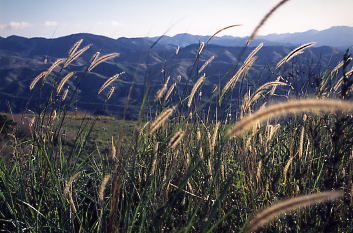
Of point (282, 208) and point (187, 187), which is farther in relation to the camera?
point (187, 187)

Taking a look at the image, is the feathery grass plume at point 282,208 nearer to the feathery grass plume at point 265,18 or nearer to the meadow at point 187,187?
the meadow at point 187,187

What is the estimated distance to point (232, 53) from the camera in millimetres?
125375

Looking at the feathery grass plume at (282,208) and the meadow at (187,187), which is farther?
the meadow at (187,187)

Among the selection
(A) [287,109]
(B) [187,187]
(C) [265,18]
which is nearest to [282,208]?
(A) [287,109]

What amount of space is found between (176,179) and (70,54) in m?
1.29

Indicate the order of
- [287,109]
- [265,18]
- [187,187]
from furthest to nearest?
[187,187], [265,18], [287,109]

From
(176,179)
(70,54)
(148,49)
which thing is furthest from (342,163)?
(70,54)

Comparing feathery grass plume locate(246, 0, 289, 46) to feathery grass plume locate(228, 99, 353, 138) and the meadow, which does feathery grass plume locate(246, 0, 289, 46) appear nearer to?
the meadow

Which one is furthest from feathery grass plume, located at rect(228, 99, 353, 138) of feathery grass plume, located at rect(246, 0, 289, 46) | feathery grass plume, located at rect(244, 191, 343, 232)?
feathery grass plume, located at rect(246, 0, 289, 46)

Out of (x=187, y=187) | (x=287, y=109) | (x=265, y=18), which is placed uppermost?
(x=265, y=18)

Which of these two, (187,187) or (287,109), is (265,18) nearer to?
(287,109)

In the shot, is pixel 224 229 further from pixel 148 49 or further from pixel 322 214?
pixel 148 49

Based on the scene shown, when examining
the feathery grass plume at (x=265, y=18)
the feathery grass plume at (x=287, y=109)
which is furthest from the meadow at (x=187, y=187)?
the feathery grass plume at (x=287, y=109)

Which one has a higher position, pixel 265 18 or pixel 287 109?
pixel 265 18
